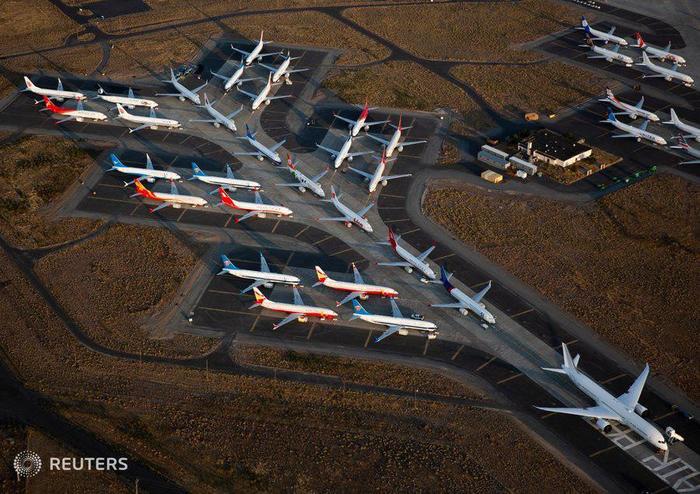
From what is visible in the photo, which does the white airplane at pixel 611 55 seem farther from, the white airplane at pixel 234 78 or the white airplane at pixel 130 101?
the white airplane at pixel 130 101

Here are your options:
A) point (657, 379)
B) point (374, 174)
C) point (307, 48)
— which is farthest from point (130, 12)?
point (657, 379)

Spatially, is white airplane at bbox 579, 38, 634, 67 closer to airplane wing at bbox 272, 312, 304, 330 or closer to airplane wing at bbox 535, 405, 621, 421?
airplane wing at bbox 535, 405, 621, 421

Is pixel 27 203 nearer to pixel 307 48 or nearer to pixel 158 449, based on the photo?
pixel 158 449

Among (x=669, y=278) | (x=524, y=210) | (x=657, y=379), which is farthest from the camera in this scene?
(x=524, y=210)

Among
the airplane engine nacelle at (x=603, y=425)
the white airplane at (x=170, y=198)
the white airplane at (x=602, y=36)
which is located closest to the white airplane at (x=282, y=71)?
the white airplane at (x=170, y=198)

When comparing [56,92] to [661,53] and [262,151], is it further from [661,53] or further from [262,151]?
[661,53]

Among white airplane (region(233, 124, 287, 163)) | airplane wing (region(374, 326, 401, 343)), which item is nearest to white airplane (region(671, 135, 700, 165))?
airplane wing (region(374, 326, 401, 343))


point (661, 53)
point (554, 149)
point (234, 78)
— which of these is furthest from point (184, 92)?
point (661, 53)
